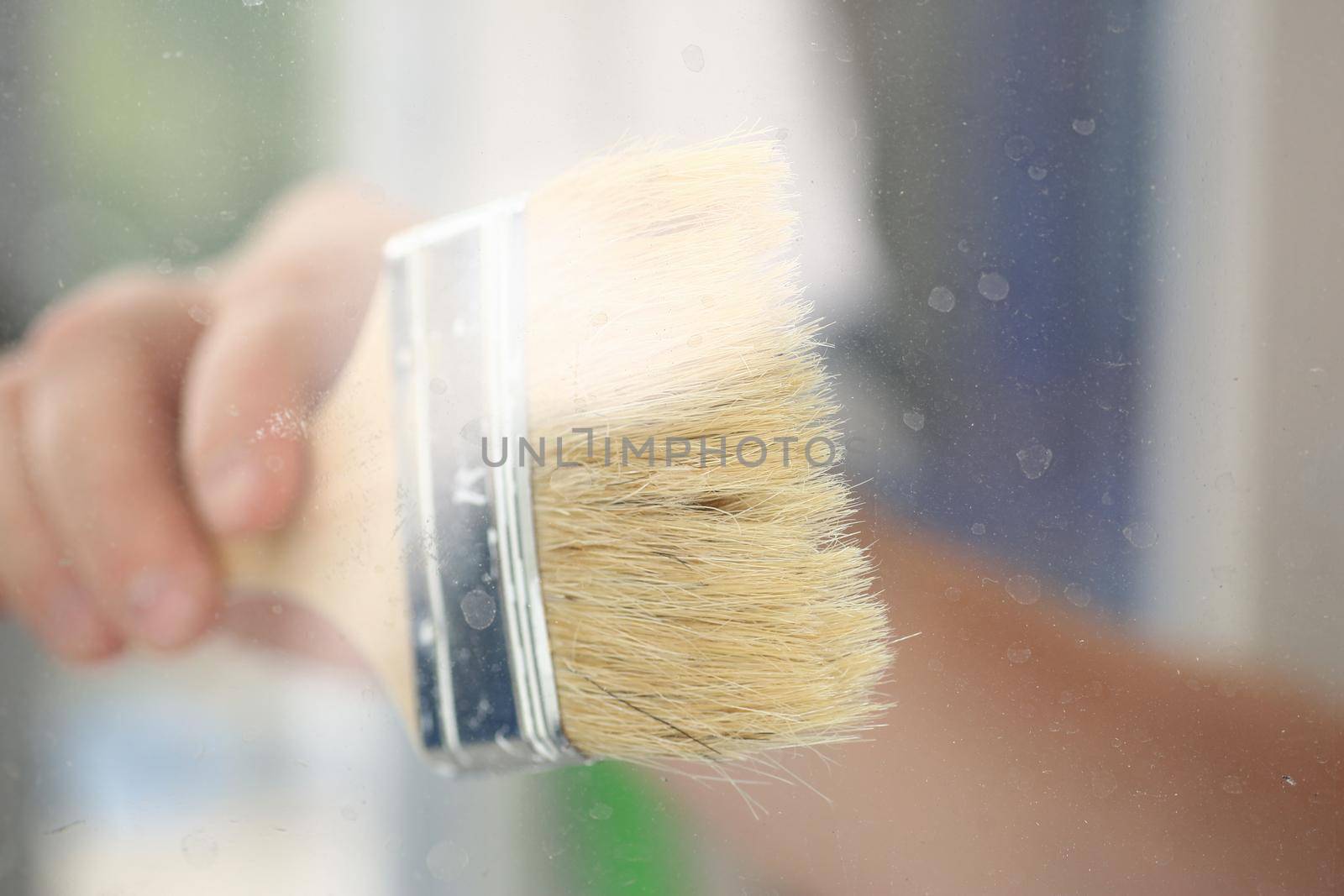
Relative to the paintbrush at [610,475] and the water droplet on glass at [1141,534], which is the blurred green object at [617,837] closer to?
the paintbrush at [610,475]

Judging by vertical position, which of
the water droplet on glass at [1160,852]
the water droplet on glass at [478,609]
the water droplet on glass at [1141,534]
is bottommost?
the water droplet on glass at [1160,852]

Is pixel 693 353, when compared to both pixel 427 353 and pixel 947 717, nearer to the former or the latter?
pixel 427 353

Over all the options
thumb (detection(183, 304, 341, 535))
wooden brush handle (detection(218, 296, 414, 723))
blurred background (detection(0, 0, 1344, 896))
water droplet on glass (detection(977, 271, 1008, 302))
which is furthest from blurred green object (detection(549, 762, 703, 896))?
water droplet on glass (detection(977, 271, 1008, 302))

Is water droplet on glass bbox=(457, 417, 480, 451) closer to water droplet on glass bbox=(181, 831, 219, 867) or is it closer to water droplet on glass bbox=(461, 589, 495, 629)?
water droplet on glass bbox=(461, 589, 495, 629)

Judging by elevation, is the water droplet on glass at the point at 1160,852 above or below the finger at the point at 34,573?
below

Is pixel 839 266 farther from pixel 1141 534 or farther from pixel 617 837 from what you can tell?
pixel 617 837

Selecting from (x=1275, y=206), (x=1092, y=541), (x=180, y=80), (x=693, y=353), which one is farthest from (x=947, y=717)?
(x=180, y=80)

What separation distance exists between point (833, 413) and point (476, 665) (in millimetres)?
226

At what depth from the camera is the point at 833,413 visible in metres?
0.48

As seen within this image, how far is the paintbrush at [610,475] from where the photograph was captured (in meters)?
0.44

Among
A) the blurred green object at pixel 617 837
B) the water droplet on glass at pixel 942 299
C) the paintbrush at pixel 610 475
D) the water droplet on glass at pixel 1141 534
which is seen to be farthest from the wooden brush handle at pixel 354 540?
the water droplet on glass at pixel 1141 534

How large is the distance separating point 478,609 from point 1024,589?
30cm

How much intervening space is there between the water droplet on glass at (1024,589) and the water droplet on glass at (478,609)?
0.29 m

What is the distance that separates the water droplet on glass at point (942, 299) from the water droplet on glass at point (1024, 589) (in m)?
0.16
